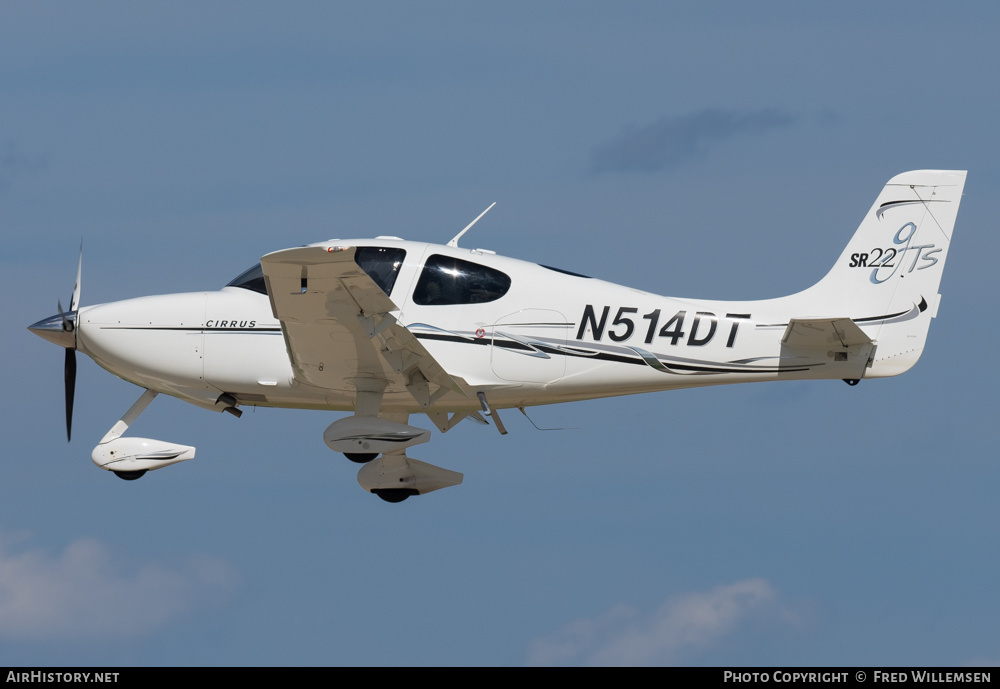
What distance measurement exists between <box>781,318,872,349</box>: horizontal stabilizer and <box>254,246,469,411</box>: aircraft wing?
391 centimetres

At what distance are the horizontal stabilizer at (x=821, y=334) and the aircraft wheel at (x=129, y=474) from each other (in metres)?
7.86

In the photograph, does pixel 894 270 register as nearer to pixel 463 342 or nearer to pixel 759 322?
pixel 759 322

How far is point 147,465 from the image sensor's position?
1659 cm

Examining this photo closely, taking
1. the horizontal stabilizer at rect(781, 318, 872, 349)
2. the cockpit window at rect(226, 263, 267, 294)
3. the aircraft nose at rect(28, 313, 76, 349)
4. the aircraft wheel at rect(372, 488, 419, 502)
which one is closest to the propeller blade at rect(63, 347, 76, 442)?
the aircraft nose at rect(28, 313, 76, 349)

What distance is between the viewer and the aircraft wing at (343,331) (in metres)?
14.2

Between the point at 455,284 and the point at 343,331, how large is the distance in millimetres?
1598

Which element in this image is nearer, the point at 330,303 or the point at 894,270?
the point at 330,303

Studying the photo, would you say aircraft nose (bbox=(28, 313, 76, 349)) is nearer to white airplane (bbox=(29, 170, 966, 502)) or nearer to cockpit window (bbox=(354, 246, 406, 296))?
white airplane (bbox=(29, 170, 966, 502))

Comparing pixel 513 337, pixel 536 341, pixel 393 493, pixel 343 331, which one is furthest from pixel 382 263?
pixel 393 493

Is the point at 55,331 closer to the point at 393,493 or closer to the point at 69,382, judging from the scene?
the point at 69,382

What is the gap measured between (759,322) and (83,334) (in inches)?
325
